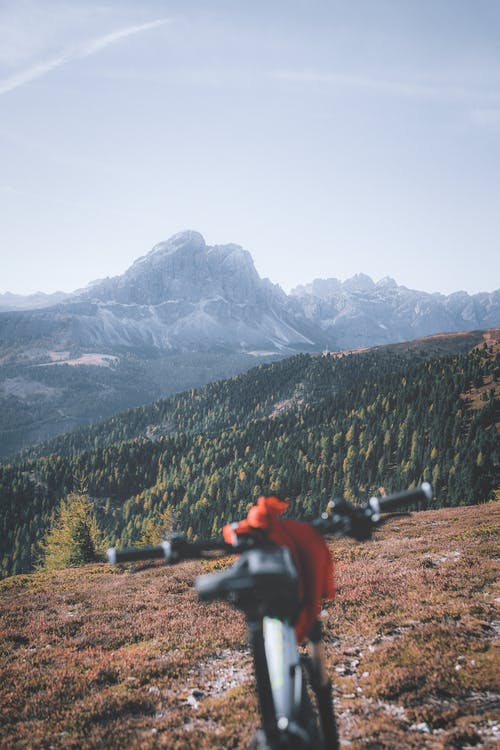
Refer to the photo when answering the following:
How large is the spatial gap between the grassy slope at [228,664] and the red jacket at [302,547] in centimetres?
508

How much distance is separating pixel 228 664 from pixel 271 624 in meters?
9.98

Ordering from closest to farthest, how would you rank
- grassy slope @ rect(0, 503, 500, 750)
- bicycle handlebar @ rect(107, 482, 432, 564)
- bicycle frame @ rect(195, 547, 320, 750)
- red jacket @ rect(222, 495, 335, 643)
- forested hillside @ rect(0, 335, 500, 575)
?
1. bicycle frame @ rect(195, 547, 320, 750)
2. red jacket @ rect(222, 495, 335, 643)
3. bicycle handlebar @ rect(107, 482, 432, 564)
4. grassy slope @ rect(0, 503, 500, 750)
5. forested hillside @ rect(0, 335, 500, 575)

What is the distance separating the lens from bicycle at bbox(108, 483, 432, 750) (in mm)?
2820

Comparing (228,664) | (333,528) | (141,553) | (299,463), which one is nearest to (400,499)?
(333,528)

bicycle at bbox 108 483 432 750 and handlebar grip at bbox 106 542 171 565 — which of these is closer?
bicycle at bbox 108 483 432 750

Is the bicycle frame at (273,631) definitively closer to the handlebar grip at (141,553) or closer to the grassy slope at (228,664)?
the handlebar grip at (141,553)

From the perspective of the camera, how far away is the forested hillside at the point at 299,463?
84.6 m

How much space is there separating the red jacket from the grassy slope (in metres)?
5.08

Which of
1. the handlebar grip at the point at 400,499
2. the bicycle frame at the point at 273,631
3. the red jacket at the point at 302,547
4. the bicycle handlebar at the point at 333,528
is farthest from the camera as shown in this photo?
the handlebar grip at the point at 400,499

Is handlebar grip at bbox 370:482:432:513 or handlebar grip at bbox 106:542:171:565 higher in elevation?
handlebar grip at bbox 370:482:432:513

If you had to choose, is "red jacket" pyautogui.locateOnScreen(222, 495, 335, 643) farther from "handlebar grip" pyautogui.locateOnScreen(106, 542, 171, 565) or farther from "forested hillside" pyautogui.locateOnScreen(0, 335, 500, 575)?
"forested hillside" pyautogui.locateOnScreen(0, 335, 500, 575)

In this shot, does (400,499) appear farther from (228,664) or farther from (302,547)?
(228,664)

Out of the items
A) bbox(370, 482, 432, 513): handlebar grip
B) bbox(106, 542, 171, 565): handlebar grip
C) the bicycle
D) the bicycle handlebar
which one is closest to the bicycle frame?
the bicycle

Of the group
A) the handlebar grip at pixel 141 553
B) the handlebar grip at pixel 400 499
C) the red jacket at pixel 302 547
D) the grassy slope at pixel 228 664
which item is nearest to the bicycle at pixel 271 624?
the handlebar grip at pixel 141 553
